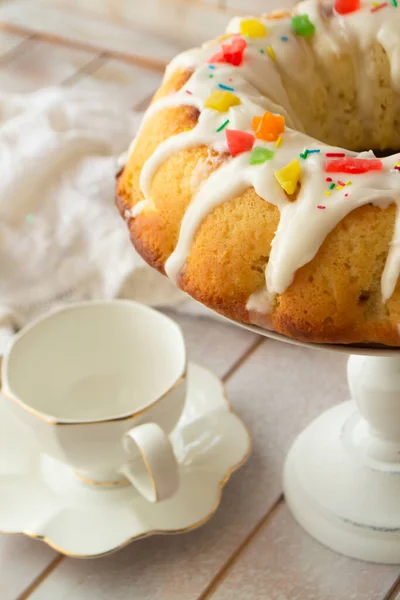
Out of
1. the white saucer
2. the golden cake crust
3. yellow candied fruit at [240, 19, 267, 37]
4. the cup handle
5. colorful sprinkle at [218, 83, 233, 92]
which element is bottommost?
the white saucer

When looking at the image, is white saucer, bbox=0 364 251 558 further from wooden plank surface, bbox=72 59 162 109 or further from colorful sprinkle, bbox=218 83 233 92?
wooden plank surface, bbox=72 59 162 109

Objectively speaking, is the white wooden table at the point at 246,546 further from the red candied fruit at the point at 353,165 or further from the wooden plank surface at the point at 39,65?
the wooden plank surface at the point at 39,65

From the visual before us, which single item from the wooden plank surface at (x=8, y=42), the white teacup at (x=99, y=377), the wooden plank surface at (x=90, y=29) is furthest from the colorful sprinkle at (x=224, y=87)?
the wooden plank surface at (x=8, y=42)

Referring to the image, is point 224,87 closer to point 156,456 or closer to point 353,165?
point 353,165

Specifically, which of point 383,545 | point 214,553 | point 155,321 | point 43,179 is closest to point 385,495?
point 383,545

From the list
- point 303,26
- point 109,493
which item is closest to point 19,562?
point 109,493

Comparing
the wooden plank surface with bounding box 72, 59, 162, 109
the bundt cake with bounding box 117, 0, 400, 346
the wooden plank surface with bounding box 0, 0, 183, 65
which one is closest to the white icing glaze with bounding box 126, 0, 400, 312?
the bundt cake with bounding box 117, 0, 400, 346

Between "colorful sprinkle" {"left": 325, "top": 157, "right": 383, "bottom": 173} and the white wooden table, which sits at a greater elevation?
"colorful sprinkle" {"left": 325, "top": 157, "right": 383, "bottom": 173}
